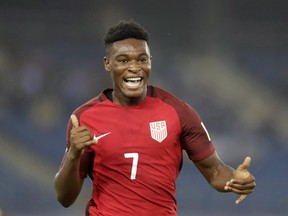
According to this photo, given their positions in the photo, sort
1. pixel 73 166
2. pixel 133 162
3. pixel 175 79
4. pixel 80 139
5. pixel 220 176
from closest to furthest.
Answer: pixel 80 139
pixel 73 166
pixel 133 162
pixel 220 176
pixel 175 79

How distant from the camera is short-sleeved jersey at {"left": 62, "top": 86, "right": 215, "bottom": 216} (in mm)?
3348

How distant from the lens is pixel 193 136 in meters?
3.48

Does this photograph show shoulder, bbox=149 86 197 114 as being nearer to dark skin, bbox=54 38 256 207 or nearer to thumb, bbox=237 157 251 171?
dark skin, bbox=54 38 256 207

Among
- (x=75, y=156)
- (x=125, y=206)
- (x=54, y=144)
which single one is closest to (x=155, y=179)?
(x=125, y=206)

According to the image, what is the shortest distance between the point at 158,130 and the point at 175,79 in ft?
11.0

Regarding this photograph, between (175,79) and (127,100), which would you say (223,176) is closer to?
(127,100)

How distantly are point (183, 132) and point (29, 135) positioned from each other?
3.45 m

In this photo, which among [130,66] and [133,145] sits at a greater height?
[130,66]

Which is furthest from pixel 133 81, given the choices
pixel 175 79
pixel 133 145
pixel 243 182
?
pixel 175 79

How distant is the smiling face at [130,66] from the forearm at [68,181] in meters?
0.46

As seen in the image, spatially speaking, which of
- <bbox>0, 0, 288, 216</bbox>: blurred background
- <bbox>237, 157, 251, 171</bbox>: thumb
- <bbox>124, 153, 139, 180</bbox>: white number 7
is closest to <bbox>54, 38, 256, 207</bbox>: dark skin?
<bbox>237, 157, 251, 171</bbox>: thumb

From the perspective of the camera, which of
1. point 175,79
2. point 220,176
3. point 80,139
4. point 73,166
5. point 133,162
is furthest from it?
point 175,79

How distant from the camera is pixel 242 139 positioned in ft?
22.1

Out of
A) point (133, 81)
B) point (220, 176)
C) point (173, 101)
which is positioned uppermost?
point (133, 81)
